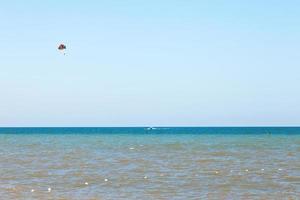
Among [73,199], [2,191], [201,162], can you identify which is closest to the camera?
[73,199]

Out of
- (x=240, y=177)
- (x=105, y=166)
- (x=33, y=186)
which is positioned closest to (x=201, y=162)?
(x=105, y=166)

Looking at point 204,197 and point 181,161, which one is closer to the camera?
point 204,197

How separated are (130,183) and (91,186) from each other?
8.40ft

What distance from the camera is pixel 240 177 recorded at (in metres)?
40.9

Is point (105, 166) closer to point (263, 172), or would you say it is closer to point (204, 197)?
point (263, 172)

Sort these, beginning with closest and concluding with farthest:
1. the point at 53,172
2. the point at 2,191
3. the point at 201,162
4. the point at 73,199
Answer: the point at 73,199, the point at 2,191, the point at 53,172, the point at 201,162

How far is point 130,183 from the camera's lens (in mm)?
37375

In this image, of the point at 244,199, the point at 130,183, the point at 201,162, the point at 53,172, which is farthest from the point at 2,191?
the point at 201,162

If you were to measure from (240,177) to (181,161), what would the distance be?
14.4 metres

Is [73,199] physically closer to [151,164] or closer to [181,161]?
[151,164]

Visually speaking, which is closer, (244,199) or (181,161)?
(244,199)

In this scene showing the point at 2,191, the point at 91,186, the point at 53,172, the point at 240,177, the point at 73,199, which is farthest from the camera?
the point at 53,172

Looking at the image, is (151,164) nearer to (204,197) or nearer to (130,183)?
(130,183)

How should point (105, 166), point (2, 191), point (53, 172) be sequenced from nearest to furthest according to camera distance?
point (2, 191), point (53, 172), point (105, 166)
